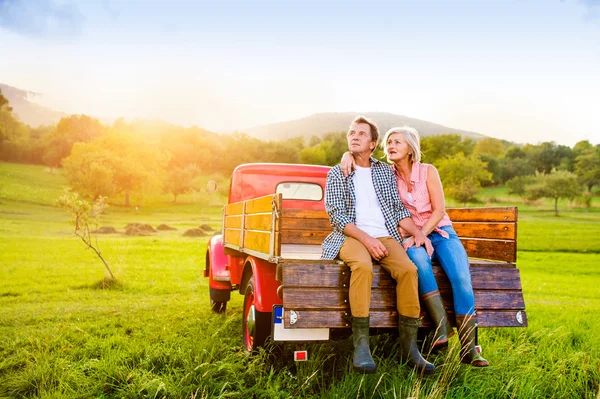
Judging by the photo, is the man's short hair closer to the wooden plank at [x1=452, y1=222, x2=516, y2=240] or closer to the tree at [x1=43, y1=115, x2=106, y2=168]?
the wooden plank at [x1=452, y1=222, x2=516, y2=240]

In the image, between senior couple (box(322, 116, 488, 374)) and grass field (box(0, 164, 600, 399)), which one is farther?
grass field (box(0, 164, 600, 399))

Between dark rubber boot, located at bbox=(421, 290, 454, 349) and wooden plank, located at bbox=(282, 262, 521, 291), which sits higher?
wooden plank, located at bbox=(282, 262, 521, 291)

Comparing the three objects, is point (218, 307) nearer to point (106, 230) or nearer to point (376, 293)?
point (376, 293)

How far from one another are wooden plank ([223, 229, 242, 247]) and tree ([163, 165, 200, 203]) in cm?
3494

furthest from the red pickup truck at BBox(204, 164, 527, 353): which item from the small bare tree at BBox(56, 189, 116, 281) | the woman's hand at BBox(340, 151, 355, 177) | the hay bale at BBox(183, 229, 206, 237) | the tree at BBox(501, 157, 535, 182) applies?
the tree at BBox(501, 157, 535, 182)

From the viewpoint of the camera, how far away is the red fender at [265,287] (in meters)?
4.66

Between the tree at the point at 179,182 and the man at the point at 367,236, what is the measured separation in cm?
3767

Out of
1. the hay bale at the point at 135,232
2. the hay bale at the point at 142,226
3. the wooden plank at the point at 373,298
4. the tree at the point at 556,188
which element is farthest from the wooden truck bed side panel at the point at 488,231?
the tree at the point at 556,188

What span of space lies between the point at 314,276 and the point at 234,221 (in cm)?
257

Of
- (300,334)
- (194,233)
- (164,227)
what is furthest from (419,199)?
(164,227)

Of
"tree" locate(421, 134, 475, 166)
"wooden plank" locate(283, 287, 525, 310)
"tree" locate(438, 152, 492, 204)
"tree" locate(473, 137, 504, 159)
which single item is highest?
"tree" locate(473, 137, 504, 159)

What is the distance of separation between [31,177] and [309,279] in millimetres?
29375

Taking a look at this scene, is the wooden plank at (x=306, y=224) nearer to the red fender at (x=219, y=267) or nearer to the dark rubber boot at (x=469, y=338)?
the red fender at (x=219, y=267)

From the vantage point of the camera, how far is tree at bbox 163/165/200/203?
4144cm
